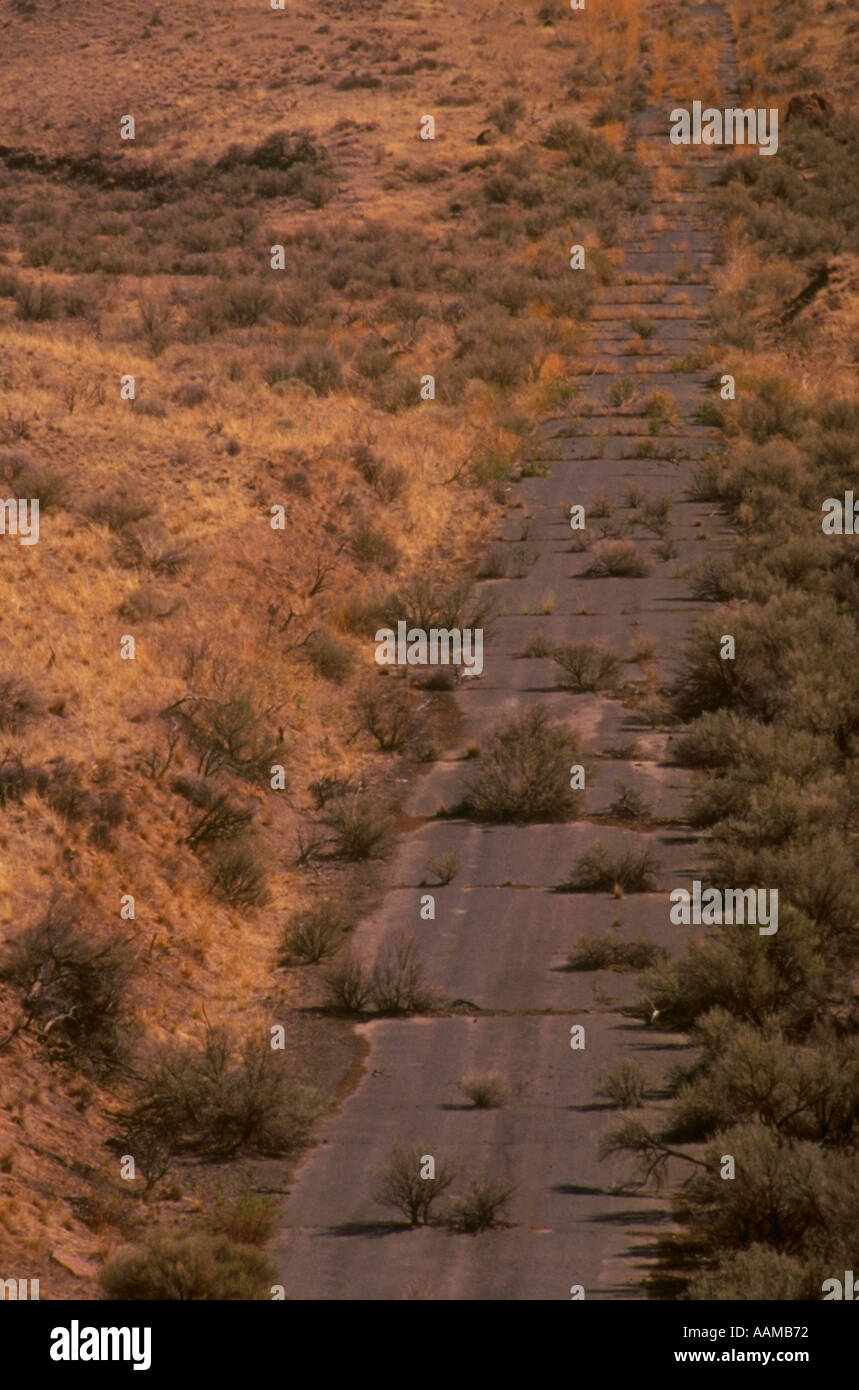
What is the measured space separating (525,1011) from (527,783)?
171 inches

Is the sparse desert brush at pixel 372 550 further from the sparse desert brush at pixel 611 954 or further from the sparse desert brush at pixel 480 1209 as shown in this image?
the sparse desert brush at pixel 480 1209

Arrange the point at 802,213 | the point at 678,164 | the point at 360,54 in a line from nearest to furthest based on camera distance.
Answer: the point at 802,213, the point at 678,164, the point at 360,54

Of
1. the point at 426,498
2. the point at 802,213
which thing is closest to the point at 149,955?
the point at 426,498

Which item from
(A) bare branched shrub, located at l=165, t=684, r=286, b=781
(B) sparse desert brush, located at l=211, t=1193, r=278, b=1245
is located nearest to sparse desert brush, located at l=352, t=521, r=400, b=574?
(A) bare branched shrub, located at l=165, t=684, r=286, b=781

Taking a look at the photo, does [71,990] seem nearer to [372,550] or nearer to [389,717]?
[389,717]

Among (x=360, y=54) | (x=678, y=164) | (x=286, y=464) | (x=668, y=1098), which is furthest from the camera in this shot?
(x=360, y=54)

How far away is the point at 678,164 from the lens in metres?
54.3

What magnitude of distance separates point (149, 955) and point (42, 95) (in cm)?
5505

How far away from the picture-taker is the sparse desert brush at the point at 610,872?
15.7 m

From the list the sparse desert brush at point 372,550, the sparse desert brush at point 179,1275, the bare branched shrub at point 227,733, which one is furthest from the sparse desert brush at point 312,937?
the sparse desert brush at point 372,550

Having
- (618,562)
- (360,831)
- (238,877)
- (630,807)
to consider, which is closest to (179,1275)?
(238,877)

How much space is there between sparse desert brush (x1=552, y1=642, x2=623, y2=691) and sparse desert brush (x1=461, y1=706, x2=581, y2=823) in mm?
2537

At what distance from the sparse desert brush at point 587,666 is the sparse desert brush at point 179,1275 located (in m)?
11.9

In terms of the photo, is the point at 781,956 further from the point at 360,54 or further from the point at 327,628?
the point at 360,54
